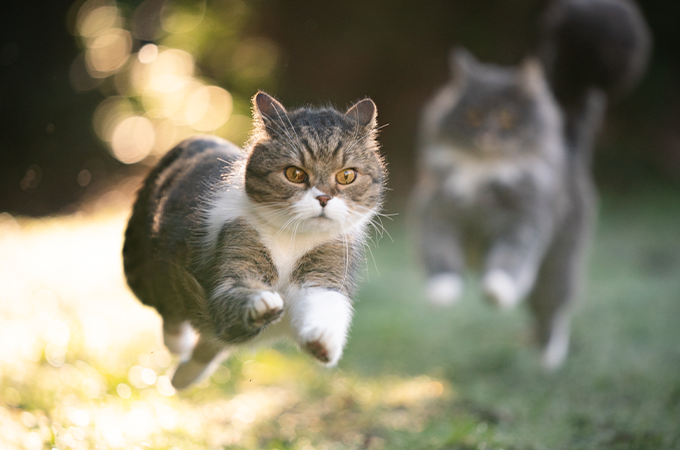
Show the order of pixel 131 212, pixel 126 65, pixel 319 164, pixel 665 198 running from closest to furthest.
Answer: pixel 319 164 < pixel 131 212 < pixel 126 65 < pixel 665 198

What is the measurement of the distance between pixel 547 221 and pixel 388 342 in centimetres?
167

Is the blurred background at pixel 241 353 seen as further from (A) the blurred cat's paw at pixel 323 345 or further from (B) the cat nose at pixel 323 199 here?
(A) the blurred cat's paw at pixel 323 345

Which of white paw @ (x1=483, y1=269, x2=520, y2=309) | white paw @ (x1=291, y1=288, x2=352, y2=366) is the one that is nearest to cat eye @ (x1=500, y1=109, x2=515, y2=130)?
white paw @ (x1=483, y1=269, x2=520, y2=309)

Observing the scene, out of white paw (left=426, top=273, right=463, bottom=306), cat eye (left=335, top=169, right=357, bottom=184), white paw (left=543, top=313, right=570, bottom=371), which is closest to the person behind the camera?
cat eye (left=335, top=169, right=357, bottom=184)

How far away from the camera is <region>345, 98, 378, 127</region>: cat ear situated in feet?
5.01

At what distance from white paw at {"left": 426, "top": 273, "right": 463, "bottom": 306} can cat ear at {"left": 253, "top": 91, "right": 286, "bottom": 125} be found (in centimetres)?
204

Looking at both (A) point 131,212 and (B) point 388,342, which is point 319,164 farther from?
(B) point 388,342

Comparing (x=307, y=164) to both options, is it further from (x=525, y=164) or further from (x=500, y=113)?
(x=525, y=164)

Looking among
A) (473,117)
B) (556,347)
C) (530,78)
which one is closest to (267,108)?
(473,117)

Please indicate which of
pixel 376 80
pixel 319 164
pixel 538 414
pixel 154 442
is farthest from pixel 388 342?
pixel 376 80

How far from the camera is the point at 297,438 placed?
2.61 m

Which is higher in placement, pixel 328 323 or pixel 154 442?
pixel 328 323

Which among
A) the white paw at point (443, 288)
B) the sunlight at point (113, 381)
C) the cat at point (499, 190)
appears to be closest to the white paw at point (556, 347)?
the cat at point (499, 190)

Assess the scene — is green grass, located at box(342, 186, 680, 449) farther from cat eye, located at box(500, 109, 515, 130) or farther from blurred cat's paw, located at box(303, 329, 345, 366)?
cat eye, located at box(500, 109, 515, 130)
